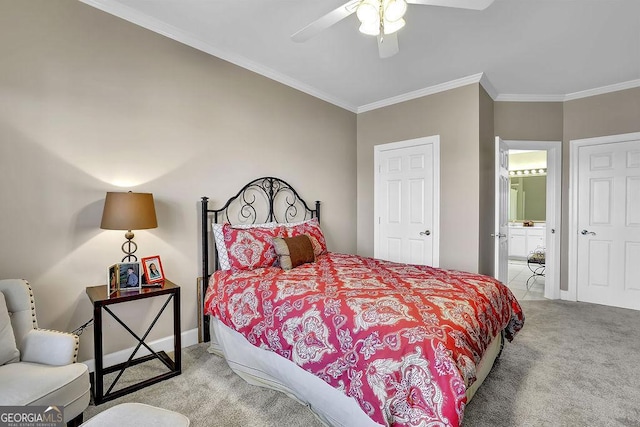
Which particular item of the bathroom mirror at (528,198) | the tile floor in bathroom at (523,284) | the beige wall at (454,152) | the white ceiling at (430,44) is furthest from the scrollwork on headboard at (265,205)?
the bathroom mirror at (528,198)

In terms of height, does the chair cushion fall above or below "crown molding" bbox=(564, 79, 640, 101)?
below

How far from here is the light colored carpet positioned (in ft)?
→ 5.88

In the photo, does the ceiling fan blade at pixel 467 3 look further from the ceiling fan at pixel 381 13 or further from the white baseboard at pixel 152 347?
the white baseboard at pixel 152 347

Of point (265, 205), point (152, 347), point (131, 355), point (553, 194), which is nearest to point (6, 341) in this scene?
point (131, 355)

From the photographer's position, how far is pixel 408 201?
159 inches

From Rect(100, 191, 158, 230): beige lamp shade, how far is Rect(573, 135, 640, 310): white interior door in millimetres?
5047

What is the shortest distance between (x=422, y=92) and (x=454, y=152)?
873mm

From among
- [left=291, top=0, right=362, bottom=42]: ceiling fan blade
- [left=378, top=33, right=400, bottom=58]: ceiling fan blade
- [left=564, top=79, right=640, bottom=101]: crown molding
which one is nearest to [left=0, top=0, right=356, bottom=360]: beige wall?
[left=291, top=0, right=362, bottom=42]: ceiling fan blade

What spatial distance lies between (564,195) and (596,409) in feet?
10.4

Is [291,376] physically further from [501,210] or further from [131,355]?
[501,210]

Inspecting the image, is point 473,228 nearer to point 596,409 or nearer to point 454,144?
point 454,144

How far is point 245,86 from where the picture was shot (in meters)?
3.15

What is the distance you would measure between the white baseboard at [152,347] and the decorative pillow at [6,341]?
64 centimetres

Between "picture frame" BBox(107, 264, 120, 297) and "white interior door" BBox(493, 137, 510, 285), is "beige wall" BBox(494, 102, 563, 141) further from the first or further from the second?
"picture frame" BBox(107, 264, 120, 297)
